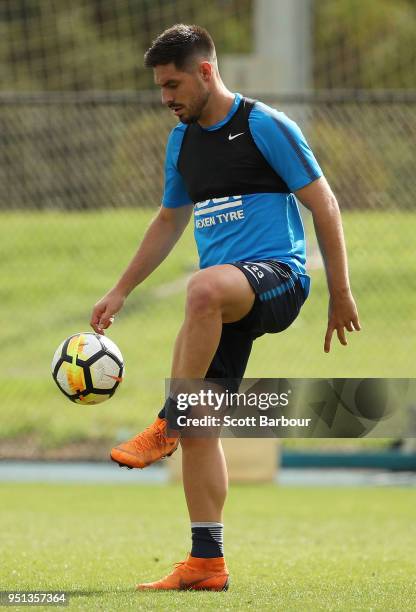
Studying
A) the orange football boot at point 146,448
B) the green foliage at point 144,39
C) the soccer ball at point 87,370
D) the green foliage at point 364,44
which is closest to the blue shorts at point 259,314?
the orange football boot at point 146,448

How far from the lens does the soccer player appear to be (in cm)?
475

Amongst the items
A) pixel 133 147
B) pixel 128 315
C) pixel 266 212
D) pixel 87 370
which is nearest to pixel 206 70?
pixel 266 212

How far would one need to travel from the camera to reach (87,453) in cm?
1246

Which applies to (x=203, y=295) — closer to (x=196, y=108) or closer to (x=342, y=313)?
(x=342, y=313)

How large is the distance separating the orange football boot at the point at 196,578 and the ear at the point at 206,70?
6.42 feet

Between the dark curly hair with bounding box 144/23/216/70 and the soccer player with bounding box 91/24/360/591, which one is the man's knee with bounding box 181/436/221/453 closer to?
the soccer player with bounding box 91/24/360/591

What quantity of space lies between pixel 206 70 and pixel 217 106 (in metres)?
0.15

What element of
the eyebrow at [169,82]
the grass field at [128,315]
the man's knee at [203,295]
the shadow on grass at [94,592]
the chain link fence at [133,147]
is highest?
the eyebrow at [169,82]

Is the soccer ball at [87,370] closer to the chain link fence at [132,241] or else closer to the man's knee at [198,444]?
the man's knee at [198,444]

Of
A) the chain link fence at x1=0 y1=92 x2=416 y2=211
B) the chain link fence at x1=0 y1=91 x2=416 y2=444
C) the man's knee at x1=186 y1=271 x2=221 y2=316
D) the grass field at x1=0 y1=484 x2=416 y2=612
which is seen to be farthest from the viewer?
the chain link fence at x1=0 y1=91 x2=416 y2=444

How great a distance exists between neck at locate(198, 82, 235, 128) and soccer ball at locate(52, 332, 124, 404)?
3.49 feet

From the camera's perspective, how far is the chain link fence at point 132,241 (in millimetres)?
12453

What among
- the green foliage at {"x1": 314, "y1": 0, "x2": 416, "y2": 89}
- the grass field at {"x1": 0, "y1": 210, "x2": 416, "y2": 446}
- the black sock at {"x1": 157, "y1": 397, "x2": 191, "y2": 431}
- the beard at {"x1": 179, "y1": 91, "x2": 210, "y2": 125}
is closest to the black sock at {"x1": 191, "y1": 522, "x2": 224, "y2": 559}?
the black sock at {"x1": 157, "y1": 397, "x2": 191, "y2": 431}

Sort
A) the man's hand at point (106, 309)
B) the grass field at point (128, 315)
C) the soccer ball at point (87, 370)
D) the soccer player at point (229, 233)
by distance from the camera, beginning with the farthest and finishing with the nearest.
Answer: the grass field at point (128, 315)
the man's hand at point (106, 309)
the soccer ball at point (87, 370)
the soccer player at point (229, 233)
